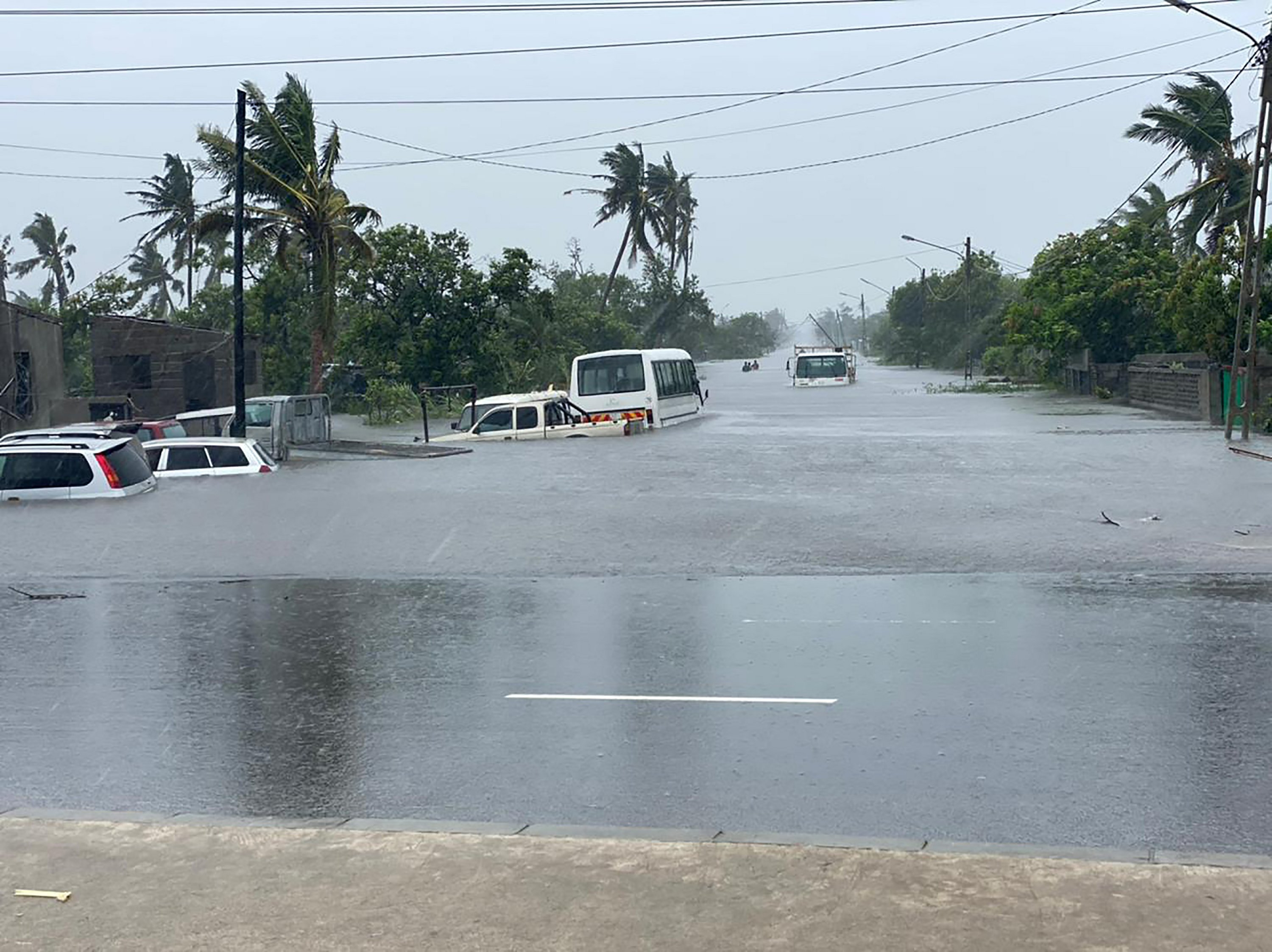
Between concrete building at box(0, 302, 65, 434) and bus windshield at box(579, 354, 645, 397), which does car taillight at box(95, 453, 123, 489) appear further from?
bus windshield at box(579, 354, 645, 397)

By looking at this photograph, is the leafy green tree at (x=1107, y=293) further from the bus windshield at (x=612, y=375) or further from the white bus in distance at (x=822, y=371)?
the bus windshield at (x=612, y=375)

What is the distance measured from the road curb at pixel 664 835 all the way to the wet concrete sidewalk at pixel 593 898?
104 millimetres

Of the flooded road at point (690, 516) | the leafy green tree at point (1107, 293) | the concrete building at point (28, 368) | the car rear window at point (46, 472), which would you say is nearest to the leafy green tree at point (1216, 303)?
the flooded road at point (690, 516)

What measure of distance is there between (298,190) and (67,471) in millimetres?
20618

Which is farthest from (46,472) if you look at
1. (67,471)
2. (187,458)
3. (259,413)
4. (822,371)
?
(822,371)

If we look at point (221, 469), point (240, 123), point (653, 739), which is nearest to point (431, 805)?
point (653, 739)

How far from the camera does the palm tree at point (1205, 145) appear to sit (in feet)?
158

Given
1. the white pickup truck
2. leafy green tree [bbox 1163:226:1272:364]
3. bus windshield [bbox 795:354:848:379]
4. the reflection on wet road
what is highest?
leafy green tree [bbox 1163:226:1272:364]

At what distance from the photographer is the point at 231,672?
1027cm

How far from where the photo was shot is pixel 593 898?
208 inches

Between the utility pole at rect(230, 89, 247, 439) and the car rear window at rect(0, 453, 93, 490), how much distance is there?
1068 centimetres

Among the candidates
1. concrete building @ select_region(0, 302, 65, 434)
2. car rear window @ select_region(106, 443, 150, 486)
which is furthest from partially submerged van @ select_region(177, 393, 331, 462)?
car rear window @ select_region(106, 443, 150, 486)

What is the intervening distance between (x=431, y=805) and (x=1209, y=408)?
34.4 meters

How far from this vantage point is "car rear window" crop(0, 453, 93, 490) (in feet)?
61.6
